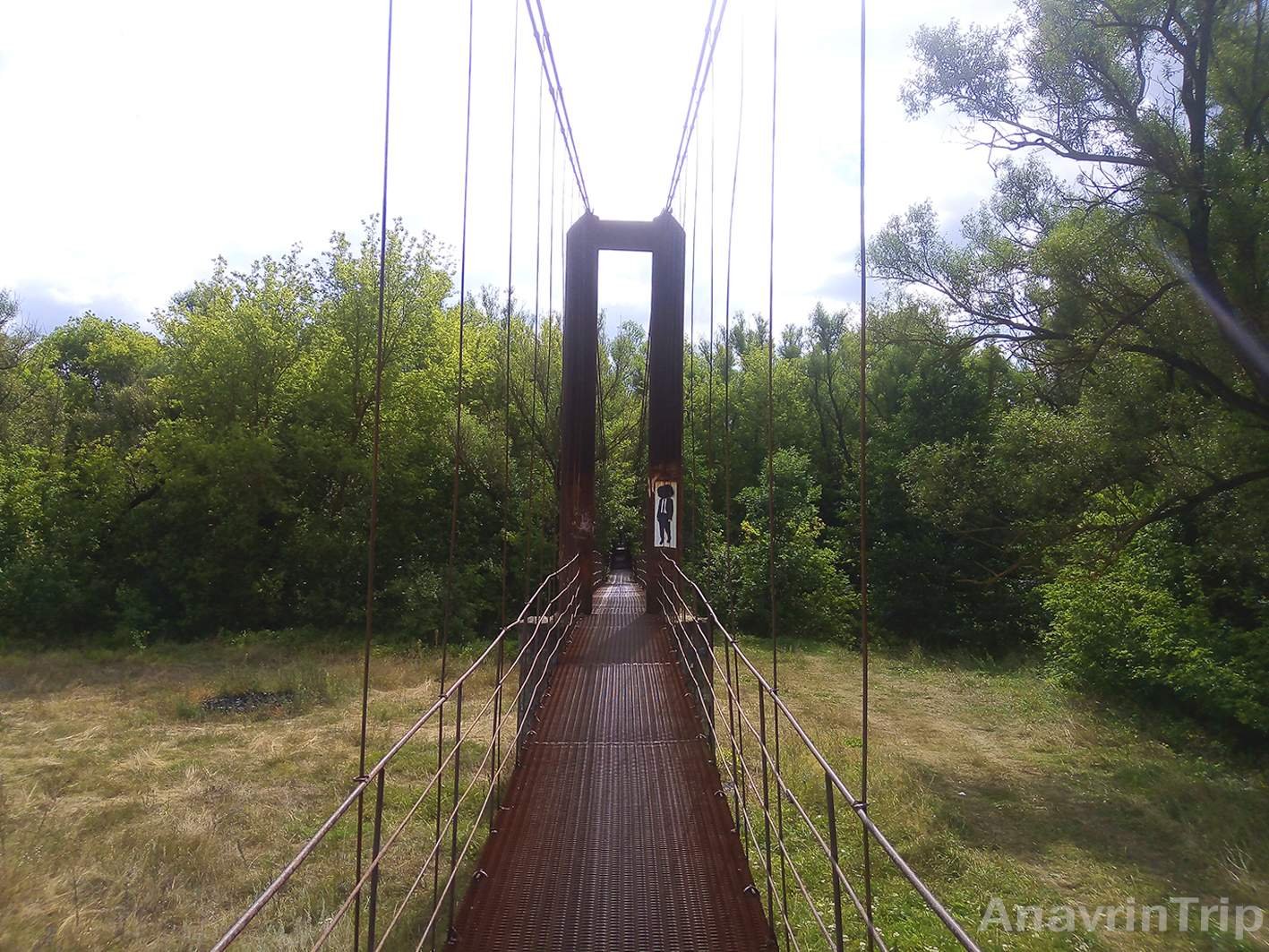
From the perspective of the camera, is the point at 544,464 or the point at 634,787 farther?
the point at 544,464

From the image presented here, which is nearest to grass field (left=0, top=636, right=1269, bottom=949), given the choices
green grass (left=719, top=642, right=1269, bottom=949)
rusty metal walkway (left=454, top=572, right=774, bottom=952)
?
green grass (left=719, top=642, right=1269, bottom=949)

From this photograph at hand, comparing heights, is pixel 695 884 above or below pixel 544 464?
below

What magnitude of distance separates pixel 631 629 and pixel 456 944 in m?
4.73

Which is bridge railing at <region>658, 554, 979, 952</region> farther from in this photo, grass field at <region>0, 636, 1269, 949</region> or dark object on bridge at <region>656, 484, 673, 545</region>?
dark object on bridge at <region>656, 484, 673, 545</region>

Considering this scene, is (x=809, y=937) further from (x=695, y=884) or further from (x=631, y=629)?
(x=631, y=629)

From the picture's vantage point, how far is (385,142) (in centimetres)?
224

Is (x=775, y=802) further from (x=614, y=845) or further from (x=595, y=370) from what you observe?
(x=595, y=370)

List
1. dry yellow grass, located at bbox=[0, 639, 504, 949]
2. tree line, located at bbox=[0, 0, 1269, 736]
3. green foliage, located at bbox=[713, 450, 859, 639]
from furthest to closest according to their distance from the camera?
green foliage, located at bbox=[713, 450, 859, 639], tree line, located at bbox=[0, 0, 1269, 736], dry yellow grass, located at bbox=[0, 639, 504, 949]

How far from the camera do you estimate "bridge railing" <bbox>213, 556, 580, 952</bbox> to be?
2486 mm

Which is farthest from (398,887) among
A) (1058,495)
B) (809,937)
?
(1058,495)

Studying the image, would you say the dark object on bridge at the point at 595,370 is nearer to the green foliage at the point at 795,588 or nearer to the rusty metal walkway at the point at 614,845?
the rusty metal walkway at the point at 614,845

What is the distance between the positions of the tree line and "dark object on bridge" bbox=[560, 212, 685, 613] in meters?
0.65

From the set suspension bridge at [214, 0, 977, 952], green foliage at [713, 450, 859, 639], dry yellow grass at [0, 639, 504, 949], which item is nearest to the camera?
suspension bridge at [214, 0, 977, 952]

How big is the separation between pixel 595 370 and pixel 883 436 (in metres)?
12.6
